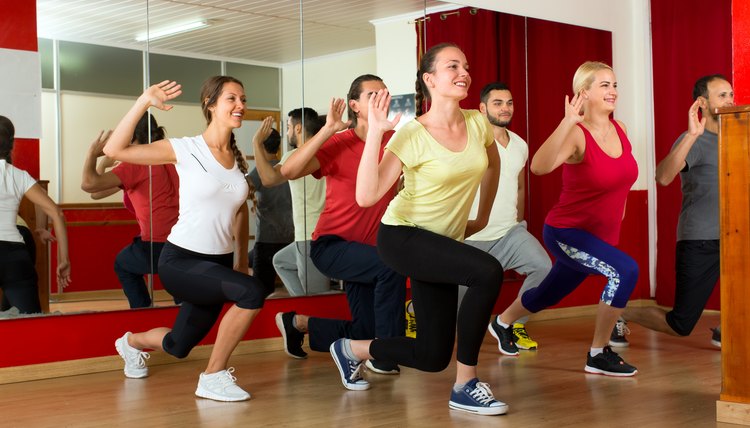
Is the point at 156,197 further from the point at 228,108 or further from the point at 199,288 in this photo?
the point at 199,288

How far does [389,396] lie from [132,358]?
1.36m

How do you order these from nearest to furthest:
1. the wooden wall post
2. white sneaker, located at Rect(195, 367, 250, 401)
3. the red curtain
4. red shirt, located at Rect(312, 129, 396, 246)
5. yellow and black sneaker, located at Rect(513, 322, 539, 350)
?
1. the wooden wall post
2. white sneaker, located at Rect(195, 367, 250, 401)
3. red shirt, located at Rect(312, 129, 396, 246)
4. yellow and black sneaker, located at Rect(513, 322, 539, 350)
5. the red curtain

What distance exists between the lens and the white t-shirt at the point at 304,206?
17.9 ft

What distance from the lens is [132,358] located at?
14.9 ft

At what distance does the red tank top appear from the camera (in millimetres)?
4195

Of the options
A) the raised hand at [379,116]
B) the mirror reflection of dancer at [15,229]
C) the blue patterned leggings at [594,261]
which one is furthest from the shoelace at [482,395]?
the mirror reflection of dancer at [15,229]

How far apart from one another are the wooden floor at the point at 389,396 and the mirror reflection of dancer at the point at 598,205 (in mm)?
323

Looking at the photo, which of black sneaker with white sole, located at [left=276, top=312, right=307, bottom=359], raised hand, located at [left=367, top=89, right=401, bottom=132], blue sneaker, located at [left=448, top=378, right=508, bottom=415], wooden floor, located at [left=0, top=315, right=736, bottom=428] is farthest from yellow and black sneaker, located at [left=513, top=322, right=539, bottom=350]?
raised hand, located at [left=367, top=89, right=401, bottom=132]

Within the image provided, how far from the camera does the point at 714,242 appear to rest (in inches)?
184

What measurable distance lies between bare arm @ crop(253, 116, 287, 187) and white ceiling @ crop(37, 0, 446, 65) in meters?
0.38

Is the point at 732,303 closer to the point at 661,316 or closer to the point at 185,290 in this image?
the point at 661,316

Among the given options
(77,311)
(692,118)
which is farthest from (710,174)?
(77,311)

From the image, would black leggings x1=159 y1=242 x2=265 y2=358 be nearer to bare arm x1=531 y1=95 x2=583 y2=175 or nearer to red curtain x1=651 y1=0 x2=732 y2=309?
bare arm x1=531 y1=95 x2=583 y2=175

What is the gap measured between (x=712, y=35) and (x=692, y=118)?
9.07ft
